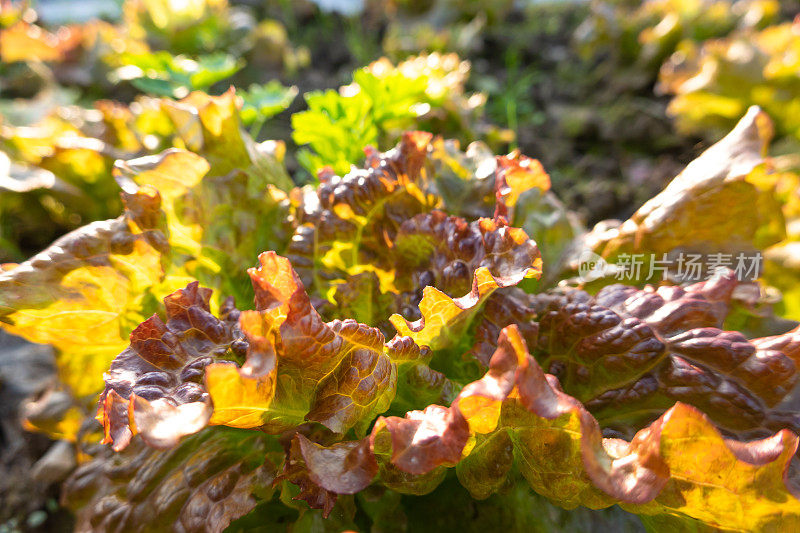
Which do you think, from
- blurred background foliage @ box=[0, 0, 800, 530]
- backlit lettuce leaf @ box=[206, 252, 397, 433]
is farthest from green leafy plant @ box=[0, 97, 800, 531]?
blurred background foliage @ box=[0, 0, 800, 530]

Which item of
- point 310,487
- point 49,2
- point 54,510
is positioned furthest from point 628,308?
point 49,2

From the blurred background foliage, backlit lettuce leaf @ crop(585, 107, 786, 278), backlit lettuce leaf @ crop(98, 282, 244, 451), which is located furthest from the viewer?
the blurred background foliage

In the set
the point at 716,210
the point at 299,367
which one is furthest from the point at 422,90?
the point at 299,367

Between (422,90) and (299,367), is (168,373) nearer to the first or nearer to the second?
(299,367)

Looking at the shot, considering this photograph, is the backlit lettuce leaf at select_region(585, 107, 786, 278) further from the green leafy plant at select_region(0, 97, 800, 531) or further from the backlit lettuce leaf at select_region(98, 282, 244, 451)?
the backlit lettuce leaf at select_region(98, 282, 244, 451)

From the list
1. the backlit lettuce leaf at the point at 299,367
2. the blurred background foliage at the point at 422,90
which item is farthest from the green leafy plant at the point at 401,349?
the blurred background foliage at the point at 422,90

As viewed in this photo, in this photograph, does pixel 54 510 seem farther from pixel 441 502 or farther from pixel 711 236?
pixel 711 236

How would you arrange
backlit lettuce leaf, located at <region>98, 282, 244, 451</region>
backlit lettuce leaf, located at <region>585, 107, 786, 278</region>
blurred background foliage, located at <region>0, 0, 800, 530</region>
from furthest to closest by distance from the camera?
blurred background foliage, located at <region>0, 0, 800, 530</region>
backlit lettuce leaf, located at <region>585, 107, 786, 278</region>
backlit lettuce leaf, located at <region>98, 282, 244, 451</region>

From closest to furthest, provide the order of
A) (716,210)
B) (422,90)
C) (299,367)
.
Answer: (299,367) < (716,210) < (422,90)
